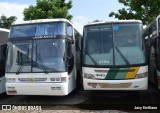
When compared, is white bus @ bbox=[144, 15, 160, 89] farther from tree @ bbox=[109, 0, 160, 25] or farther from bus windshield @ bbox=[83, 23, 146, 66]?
tree @ bbox=[109, 0, 160, 25]

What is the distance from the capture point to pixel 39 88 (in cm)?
1049

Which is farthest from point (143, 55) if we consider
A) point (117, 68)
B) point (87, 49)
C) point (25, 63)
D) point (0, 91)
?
point (0, 91)

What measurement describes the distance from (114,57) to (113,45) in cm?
51

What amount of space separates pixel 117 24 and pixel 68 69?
2.63m

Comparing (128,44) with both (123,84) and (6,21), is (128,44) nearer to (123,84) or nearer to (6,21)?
(123,84)

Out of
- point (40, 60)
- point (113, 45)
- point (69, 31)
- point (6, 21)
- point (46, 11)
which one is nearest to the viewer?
point (40, 60)

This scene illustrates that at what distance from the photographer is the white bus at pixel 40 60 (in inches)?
411

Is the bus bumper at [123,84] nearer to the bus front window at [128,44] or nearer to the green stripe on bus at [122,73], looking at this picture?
the green stripe on bus at [122,73]

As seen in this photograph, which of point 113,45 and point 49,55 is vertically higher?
point 113,45

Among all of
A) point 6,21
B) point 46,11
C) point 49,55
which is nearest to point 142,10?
point 46,11

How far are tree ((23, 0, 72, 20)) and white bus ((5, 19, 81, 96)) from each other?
14062mm

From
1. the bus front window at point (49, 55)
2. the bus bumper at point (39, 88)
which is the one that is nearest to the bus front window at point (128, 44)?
the bus front window at point (49, 55)

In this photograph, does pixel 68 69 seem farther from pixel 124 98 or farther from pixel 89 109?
pixel 124 98

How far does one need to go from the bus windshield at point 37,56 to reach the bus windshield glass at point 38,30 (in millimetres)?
326
